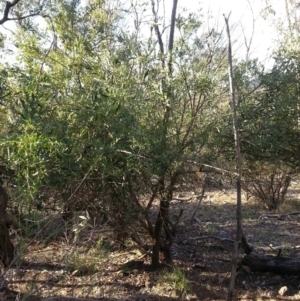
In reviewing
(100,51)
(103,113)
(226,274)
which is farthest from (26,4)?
(226,274)

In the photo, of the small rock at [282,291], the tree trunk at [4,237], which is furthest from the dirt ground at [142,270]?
the tree trunk at [4,237]

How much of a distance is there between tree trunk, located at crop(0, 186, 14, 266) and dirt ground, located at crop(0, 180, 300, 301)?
0.44 feet

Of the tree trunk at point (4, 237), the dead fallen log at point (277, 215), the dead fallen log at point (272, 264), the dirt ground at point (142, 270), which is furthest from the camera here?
the dead fallen log at point (277, 215)

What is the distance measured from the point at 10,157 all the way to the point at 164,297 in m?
3.36

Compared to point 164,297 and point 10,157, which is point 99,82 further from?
point 164,297

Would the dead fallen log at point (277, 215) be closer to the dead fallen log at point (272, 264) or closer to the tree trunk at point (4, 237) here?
→ the dead fallen log at point (272, 264)

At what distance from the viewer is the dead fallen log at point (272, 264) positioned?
6648 mm

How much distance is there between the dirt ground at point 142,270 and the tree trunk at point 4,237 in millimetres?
134

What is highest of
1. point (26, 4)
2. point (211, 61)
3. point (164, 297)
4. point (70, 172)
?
point (26, 4)

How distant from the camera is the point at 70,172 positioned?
4148 millimetres

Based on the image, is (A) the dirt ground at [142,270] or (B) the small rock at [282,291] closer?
(A) the dirt ground at [142,270]

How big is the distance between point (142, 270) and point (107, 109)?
3470 millimetres

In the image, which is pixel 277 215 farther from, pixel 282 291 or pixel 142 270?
pixel 142 270

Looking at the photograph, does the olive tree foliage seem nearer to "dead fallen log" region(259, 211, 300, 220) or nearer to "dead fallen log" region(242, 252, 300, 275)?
"dead fallen log" region(242, 252, 300, 275)
